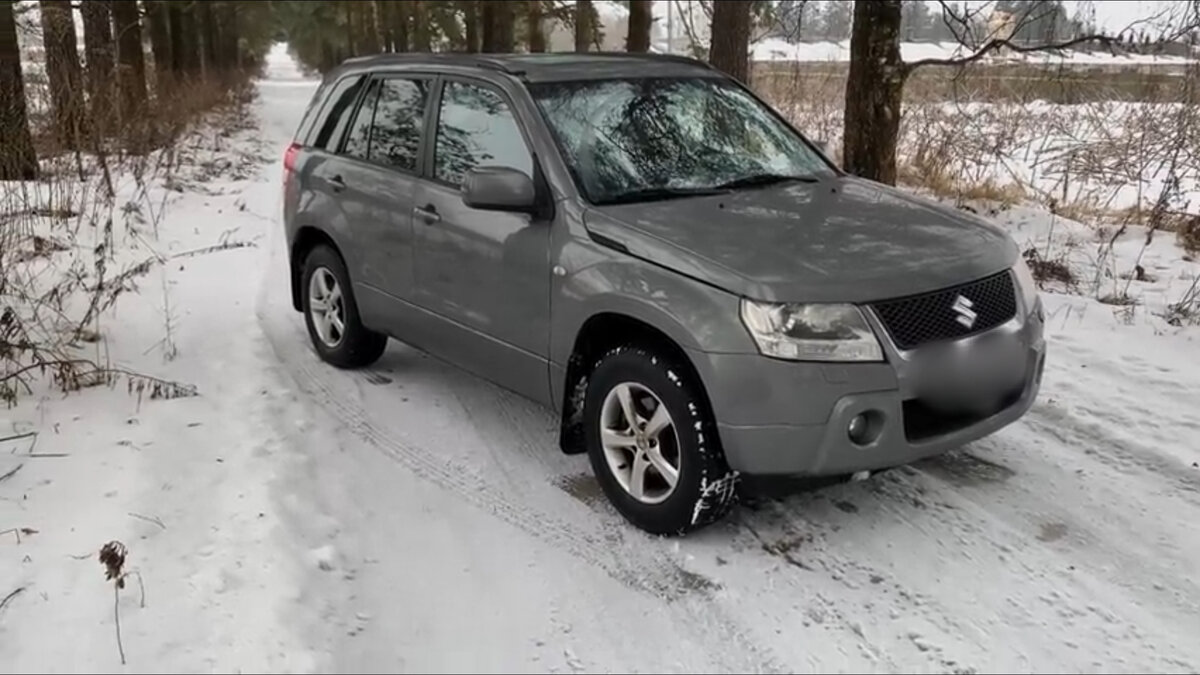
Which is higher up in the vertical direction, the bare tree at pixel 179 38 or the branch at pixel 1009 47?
the bare tree at pixel 179 38

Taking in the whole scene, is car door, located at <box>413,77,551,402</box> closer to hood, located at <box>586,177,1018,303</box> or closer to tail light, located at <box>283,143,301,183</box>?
hood, located at <box>586,177,1018,303</box>

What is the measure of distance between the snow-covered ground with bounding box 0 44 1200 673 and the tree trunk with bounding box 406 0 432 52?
31907 millimetres

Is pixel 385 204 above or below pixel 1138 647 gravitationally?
above

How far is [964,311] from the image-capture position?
3861 mm

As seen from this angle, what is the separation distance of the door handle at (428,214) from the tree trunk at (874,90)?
4789mm

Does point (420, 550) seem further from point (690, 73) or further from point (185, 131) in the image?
point (185, 131)

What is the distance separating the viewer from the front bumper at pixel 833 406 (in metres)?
3.60

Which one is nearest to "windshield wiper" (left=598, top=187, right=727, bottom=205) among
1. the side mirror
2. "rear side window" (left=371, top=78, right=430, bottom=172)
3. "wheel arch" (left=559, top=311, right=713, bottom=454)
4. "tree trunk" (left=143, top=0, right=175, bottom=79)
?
the side mirror

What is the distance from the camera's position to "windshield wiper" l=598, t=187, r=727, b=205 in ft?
14.3

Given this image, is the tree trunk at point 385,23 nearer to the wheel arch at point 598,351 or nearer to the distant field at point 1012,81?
the distant field at point 1012,81

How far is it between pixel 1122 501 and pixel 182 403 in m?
4.70

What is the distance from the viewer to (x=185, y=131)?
15688 mm

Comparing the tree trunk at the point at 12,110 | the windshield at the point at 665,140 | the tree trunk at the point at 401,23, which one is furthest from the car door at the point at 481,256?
the tree trunk at the point at 401,23

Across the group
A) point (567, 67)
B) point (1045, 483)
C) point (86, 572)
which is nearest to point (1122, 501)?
point (1045, 483)
